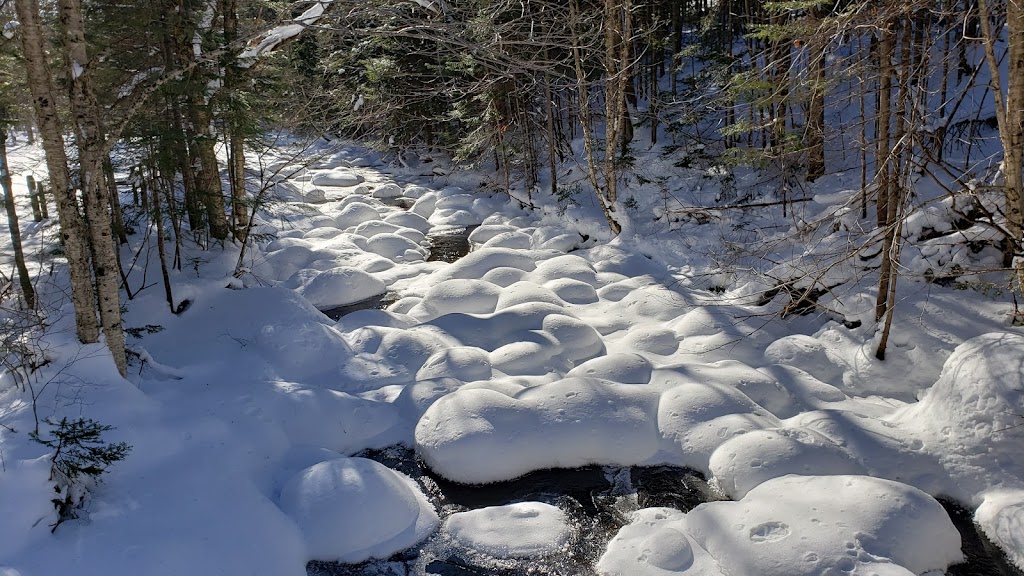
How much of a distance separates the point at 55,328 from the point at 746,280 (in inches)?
349

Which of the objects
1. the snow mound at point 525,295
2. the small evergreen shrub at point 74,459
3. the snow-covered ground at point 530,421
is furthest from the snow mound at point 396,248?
the small evergreen shrub at point 74,459

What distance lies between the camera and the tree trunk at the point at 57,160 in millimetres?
4895

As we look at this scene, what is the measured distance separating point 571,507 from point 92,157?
16.2 ft

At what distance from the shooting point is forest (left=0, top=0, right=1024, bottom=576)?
4.29 m

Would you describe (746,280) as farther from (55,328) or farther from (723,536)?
(55,328)

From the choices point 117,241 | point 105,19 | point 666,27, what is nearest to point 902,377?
point 117,241

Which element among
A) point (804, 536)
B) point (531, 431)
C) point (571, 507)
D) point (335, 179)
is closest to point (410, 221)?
point (335, 179)

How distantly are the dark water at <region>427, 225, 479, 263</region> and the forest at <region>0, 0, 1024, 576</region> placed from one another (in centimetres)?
169

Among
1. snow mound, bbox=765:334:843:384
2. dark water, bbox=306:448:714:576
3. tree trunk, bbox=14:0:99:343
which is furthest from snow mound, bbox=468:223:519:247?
tree trunk, bbox=14:0:99:343

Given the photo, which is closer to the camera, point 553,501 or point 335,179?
point 553,501

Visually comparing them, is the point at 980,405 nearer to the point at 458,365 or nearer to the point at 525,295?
the point at 458,365

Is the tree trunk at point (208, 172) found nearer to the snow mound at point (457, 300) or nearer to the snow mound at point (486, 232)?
the snow mound at point (457, 300)

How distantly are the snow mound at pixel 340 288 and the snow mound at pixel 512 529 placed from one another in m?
5.82

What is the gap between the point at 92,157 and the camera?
518cm
